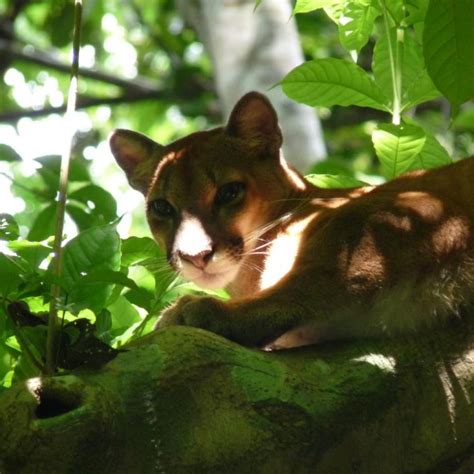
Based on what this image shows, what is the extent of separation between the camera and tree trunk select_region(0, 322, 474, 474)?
1947 millimetres

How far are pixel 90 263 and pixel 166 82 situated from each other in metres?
7.68

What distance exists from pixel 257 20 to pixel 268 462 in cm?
526

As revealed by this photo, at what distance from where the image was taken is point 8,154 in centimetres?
356

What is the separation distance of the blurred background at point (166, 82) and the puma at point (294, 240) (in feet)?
1.06

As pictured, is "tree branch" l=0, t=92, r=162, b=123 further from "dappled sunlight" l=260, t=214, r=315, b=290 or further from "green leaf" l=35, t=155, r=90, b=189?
"dappled sunlight" l=260, t=214, r=315, b=290

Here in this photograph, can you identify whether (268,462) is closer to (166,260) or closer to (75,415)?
(75,415)

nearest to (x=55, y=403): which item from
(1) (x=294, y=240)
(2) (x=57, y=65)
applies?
(1) (x=294, y=240)

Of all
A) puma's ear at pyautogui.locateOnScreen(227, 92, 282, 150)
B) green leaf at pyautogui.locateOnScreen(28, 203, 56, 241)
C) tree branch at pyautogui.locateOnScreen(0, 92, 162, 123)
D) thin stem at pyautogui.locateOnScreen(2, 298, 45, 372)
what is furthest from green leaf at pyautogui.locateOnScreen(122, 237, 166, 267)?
tree branch at pyautogui.locateOnScreen(0, 92, 162, 123)

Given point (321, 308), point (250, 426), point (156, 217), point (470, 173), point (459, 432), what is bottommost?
point (459, 432)

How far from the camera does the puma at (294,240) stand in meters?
2.90

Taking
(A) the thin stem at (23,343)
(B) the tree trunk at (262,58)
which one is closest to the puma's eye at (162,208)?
(A) the thin stem at (23,343)

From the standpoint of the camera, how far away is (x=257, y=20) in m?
6.97

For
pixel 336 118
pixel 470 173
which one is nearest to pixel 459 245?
pixel 470 173

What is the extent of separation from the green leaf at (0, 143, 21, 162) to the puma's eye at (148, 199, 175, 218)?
92 cm
